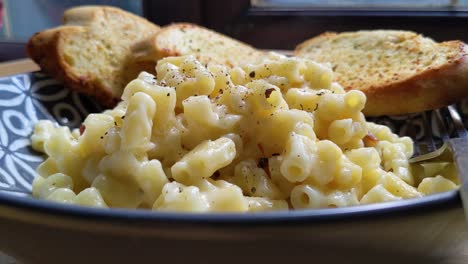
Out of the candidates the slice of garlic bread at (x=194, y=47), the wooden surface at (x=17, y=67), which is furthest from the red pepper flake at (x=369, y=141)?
the wooden surface at (x=17, y=67)

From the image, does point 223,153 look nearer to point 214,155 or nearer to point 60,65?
point 214,155

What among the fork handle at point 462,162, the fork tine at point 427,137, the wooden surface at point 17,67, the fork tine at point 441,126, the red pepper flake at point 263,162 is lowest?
the wooden surface at point 17,67

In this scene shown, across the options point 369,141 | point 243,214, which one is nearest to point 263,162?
point 369,141

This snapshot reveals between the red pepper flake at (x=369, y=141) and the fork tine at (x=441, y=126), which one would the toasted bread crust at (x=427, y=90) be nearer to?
the fork tine at (x=441, y=126)

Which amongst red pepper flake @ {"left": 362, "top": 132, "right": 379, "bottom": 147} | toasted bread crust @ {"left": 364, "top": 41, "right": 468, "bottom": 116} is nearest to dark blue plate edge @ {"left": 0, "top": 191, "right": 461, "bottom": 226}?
red pepper flake @ {"left": 362, "top": 132, "right": 379, "bottom": 147}

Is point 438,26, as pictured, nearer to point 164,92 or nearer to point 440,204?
point 164,92

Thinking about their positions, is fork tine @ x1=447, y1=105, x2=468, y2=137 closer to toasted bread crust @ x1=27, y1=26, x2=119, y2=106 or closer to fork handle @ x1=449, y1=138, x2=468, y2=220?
fork handle @ x1=449, y1=138, x2=468, y2=220

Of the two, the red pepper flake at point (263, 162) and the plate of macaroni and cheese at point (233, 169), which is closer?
the plate of macaroni and cheese at point (233, 169)
